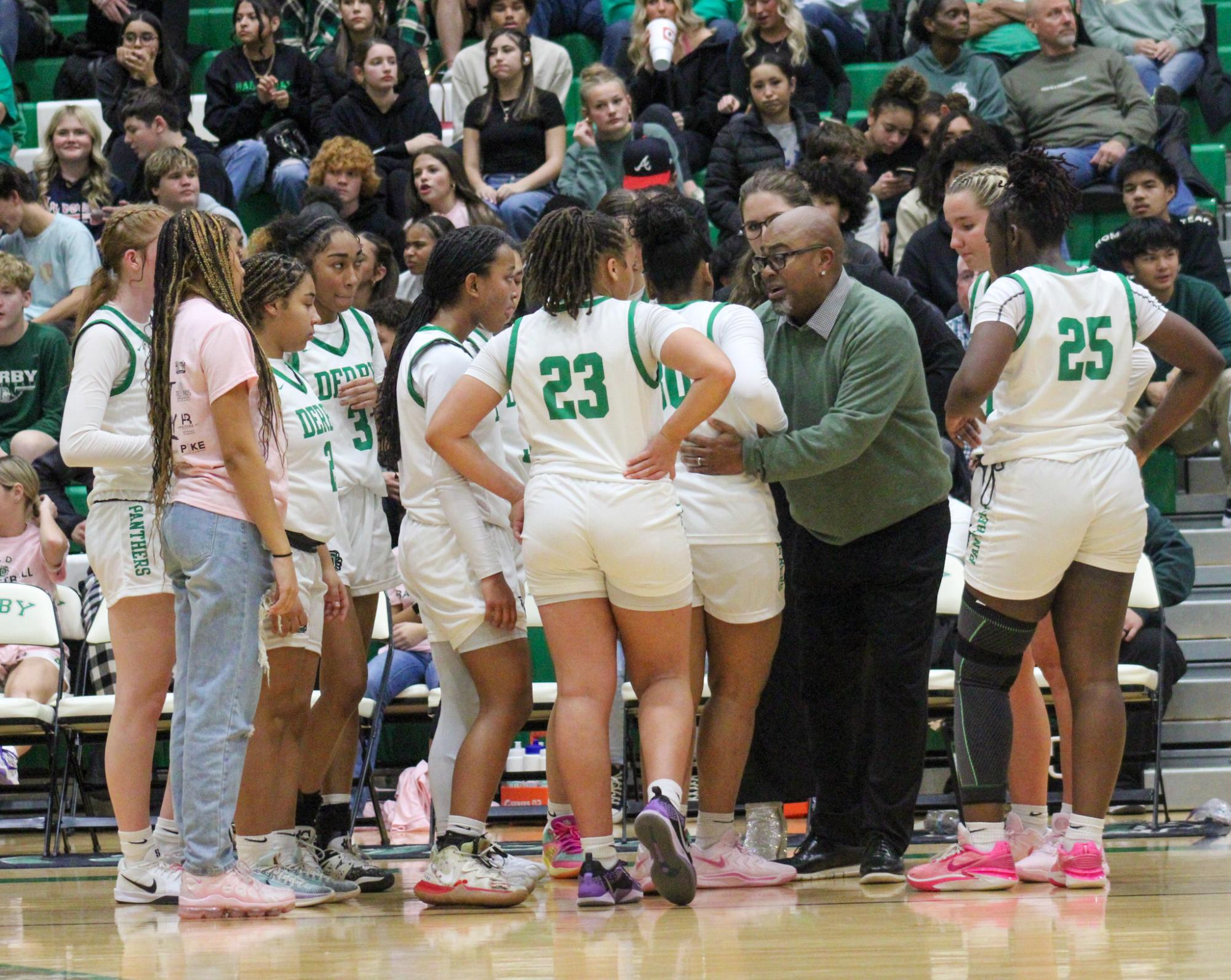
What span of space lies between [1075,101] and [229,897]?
286 inches

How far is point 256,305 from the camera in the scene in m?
4.41

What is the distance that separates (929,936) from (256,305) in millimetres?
2389

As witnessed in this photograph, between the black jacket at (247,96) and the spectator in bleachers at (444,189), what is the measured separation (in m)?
1.90

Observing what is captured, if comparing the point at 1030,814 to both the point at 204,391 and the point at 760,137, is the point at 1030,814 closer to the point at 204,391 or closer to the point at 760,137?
the point at 204,391

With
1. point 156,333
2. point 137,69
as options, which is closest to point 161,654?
point 156,333

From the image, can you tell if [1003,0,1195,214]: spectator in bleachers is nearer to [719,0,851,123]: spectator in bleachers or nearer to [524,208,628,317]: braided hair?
[719,0,851,123]: spectator in bleachers

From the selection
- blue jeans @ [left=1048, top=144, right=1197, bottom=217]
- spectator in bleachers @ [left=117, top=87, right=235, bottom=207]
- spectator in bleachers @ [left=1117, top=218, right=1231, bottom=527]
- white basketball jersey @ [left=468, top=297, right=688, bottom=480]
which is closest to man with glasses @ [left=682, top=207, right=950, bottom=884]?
white basketball jersey @ [left=468, top=297, right=688, bottom=480]

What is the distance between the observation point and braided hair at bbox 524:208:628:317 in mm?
4055

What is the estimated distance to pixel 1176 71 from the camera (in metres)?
9.87

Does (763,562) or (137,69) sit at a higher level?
(137,69)

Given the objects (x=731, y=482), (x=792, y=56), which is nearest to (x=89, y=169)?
(x=792, y=56)

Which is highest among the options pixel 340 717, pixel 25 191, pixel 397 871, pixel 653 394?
pixel 25 191

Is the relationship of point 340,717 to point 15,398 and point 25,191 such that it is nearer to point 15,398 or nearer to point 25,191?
point 15,398

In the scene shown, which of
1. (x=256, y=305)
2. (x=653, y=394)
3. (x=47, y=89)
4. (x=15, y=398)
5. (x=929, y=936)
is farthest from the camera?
(x=47, y=89)
